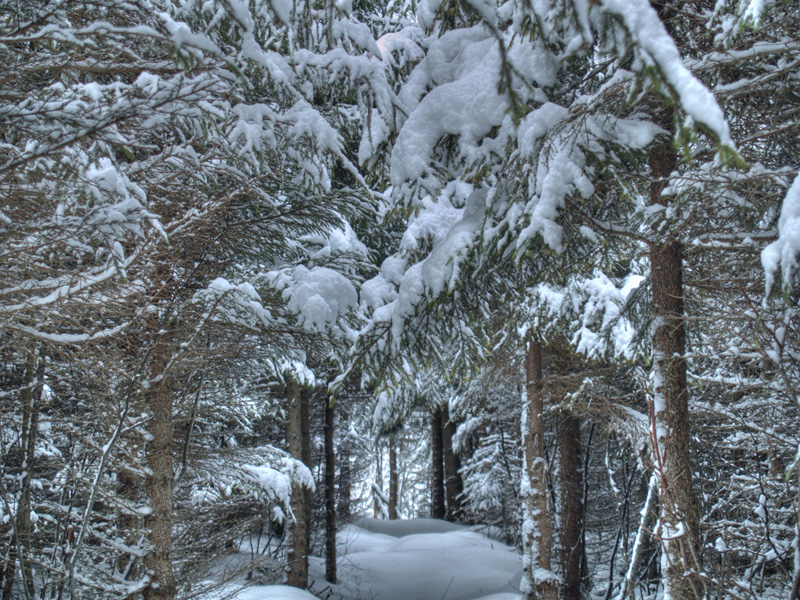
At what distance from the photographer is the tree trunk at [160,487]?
4652mm

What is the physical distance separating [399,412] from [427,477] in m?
16.6

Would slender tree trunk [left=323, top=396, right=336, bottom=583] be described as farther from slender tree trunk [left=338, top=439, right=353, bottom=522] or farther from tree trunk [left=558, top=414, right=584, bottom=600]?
tree trunk [left=558, top=414, right=584, bottom=600]

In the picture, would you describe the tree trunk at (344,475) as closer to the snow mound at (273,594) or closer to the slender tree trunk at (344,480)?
the slender tree trunk at (344,480)

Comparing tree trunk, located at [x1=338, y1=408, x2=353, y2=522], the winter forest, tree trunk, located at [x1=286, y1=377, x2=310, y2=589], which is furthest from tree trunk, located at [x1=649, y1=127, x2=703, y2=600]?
tree trunk, located at [x1=338, y1=408, x2=353, y2=522]

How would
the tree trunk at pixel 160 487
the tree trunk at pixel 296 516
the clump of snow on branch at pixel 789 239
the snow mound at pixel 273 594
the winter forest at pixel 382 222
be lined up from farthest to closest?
the tree trunk at pixel 296 516 → the snow mound at pixel 273 594 → the tree trunk at pixel 160 487 → the winter forest at pixel 382 222 → the clump of snow on branch at pixel 789 239

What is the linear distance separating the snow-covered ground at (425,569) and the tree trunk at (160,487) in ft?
20.4

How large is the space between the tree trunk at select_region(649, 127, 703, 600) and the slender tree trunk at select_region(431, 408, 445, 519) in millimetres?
12625

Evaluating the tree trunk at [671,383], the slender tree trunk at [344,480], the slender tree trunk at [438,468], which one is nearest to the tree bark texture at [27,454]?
the tree trunk at [671,383]

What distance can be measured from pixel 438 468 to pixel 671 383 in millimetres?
13759

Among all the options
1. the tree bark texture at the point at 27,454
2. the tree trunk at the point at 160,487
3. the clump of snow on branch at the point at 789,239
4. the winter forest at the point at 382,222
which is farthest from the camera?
the tree bark texture at the point at 27,454

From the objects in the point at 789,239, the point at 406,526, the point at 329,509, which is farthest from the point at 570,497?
the point at 406,526

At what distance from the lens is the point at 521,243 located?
10.3 feet

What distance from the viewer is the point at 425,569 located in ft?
39.8

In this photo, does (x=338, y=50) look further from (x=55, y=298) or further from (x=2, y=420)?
(x=2, y=420)
